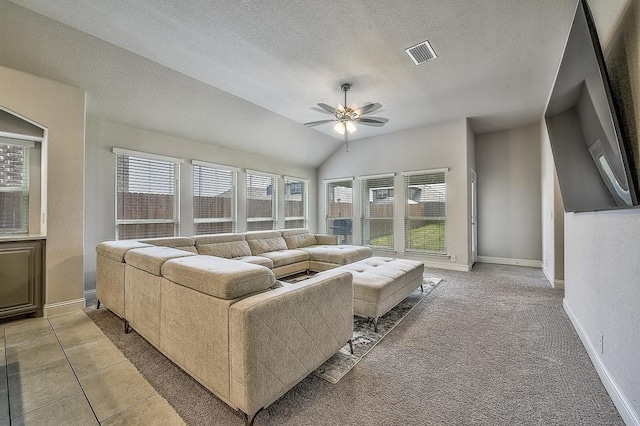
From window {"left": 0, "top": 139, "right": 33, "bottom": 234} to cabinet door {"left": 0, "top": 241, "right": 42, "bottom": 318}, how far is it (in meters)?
0.56

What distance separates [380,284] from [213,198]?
4.00 m

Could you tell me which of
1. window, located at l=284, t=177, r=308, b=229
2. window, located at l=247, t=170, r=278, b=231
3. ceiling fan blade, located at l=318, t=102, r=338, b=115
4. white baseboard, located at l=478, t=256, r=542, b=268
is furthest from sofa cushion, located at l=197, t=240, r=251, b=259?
white baseboard, located at l=478, t=256, r=542, b=268

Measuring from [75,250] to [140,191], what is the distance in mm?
1458

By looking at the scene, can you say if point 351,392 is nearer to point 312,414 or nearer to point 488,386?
Result: point 312,414

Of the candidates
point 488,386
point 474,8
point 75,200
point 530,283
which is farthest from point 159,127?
point 530,283

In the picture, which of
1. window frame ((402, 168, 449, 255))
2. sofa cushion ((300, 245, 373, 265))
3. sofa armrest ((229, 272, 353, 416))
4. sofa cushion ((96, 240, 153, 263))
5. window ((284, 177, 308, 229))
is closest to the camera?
sofa armrest ((229, 272, 353, 416))

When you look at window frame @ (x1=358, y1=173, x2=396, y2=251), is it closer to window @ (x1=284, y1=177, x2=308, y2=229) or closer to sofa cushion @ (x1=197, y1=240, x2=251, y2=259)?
window @ (x1=284, y1=177, x2=308, y2=229)

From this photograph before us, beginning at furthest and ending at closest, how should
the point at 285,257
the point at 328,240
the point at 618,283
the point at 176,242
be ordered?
the point at 328,240 → the point at 285,257 → the point at 176,242 → the point at 618,283

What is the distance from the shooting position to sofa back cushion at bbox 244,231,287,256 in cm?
486

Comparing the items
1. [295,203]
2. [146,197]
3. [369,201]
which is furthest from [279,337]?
[295,203]

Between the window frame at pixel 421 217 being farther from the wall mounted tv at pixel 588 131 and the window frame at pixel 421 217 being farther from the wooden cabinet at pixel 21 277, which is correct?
the wooden cabinet at pixel 21 277

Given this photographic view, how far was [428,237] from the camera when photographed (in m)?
5.70

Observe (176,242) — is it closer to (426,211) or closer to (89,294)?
(89,294)

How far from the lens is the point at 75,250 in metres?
3.10
